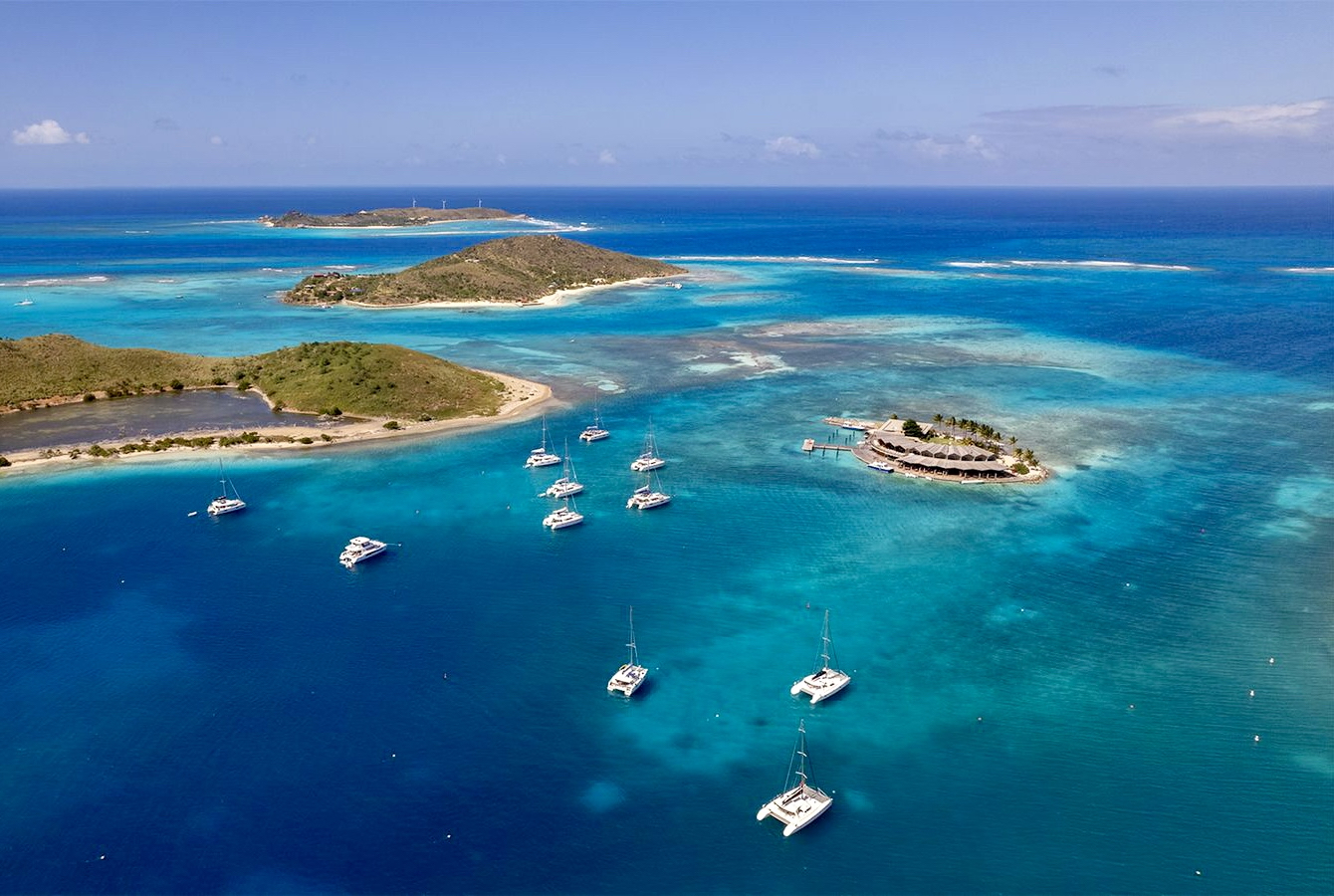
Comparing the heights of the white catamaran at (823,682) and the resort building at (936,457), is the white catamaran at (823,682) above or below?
below

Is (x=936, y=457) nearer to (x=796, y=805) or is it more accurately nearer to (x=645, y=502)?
(x=645, y=502)

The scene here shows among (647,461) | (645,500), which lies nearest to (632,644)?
(645,500)

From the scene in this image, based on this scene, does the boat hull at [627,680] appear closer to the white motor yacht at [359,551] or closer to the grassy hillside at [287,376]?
the white motor yacht at [359,551]

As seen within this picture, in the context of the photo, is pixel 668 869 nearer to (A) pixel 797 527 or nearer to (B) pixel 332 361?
(A) pixel 797 527

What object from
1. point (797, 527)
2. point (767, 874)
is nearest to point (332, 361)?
point (797, 527)

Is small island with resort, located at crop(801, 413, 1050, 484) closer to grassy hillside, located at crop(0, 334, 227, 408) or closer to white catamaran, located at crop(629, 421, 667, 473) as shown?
white catamaran, located at crop(629, 421, 667, 473)

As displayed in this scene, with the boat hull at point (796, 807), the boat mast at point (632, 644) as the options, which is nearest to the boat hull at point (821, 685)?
the boat hull at point (796, 807)
